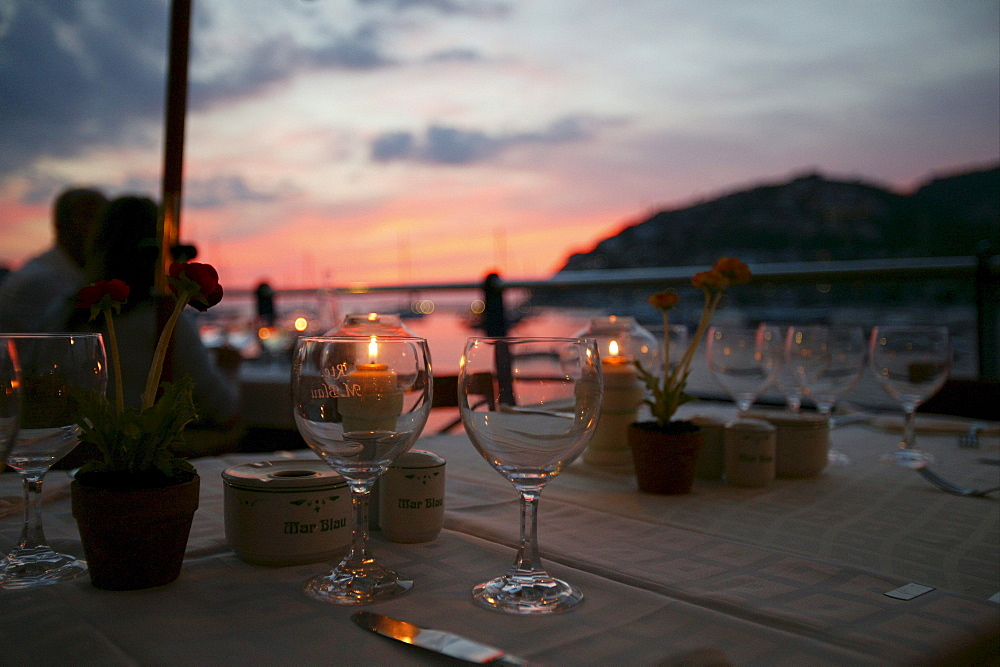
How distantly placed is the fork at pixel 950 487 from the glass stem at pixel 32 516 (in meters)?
1.22

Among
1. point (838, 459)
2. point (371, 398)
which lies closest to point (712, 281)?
point (838, 459)

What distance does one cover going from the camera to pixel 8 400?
0.47 m

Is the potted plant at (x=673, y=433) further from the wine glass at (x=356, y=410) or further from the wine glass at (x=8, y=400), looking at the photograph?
the wine glass at (x=8, y=400)

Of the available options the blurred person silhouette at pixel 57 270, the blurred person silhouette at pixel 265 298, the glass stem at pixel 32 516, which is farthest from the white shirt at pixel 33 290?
the glass stem at pixel 32 516

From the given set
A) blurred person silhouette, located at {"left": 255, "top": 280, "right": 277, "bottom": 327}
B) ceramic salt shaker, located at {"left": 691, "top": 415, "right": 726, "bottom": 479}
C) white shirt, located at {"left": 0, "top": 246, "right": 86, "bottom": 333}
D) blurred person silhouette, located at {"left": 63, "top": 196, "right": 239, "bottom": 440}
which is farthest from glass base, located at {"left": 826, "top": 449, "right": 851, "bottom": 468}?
blurred person silhouette, located at {"left": 255, "top": 280, "right": 277, "bottom": 327}

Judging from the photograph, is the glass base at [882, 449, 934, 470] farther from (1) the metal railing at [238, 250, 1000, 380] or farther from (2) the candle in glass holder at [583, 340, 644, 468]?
(1) the metal railing at [238, 250, 1000, 380]

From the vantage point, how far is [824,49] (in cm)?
921

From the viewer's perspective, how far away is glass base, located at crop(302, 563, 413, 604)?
58 cm

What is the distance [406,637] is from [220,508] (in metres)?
0.53

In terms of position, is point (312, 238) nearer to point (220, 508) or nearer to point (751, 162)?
point (751, 162)

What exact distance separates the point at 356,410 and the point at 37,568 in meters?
0.35

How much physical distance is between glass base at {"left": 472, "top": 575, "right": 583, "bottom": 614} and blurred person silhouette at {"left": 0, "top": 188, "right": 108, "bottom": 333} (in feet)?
7.97

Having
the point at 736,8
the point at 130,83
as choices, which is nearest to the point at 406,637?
the point at 130,83

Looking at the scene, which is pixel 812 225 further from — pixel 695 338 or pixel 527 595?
pixel 527 595
